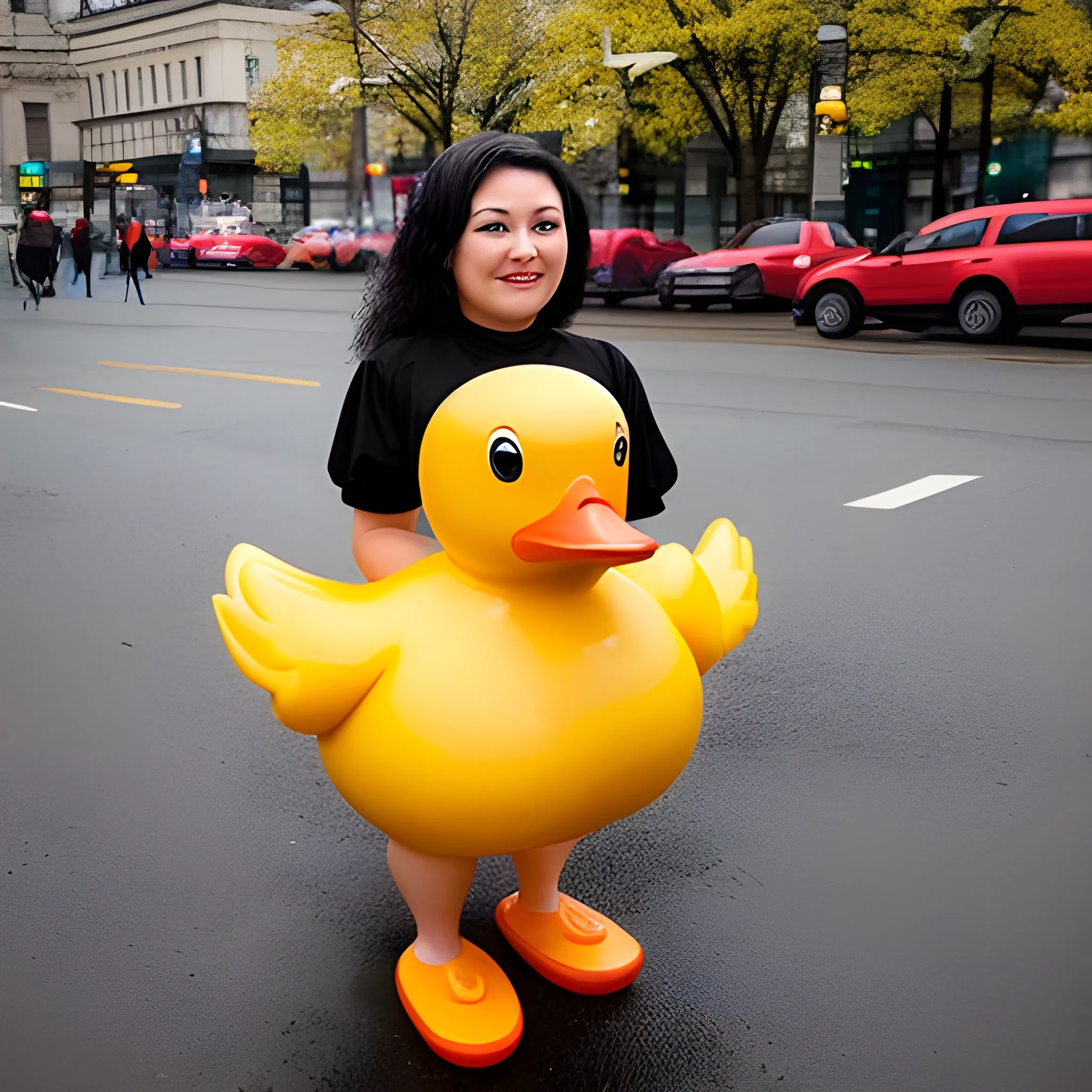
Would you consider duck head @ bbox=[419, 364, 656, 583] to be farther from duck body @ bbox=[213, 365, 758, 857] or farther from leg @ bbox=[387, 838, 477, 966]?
leg @ bbox=[387, 838, 477, 966]

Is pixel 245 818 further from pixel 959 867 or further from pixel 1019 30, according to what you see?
pixel 1019 30

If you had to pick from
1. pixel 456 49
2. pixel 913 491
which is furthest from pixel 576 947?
pixel 456 49

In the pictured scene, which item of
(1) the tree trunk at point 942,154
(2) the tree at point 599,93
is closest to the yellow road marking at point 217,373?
(2) the tree at point 599,93

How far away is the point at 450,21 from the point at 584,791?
15.5 meters

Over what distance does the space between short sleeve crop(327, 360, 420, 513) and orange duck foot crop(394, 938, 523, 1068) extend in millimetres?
940

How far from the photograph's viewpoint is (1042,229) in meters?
14.5

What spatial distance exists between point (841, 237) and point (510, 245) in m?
17.3

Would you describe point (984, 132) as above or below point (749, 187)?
above

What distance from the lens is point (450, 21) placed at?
15.9 meters

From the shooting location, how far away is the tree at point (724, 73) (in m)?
22.0

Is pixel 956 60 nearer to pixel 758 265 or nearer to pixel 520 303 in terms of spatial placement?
pixel 758 265

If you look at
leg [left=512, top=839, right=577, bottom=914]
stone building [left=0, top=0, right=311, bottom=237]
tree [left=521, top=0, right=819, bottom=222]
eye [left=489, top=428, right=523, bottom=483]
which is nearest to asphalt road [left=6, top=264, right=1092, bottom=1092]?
leg [left=512, top=839, right=577, bottom=914]

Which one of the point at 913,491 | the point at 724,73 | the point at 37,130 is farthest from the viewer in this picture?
the point at 724,73

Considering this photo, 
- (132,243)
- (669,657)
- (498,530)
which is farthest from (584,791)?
(132,243)
